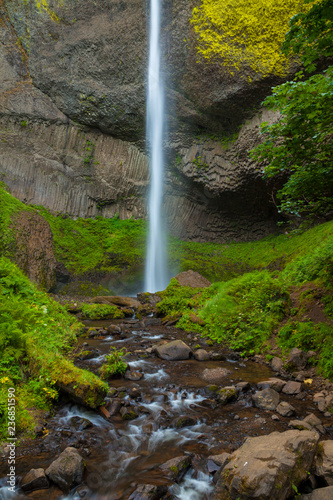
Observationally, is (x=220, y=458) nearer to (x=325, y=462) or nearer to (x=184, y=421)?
(x=184, y=421)

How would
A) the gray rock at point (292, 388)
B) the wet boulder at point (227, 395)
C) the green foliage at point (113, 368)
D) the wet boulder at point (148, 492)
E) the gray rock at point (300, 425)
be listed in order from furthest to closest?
1. the green foliage at point (113, 368)
2. the gray rock at point (292, 388)
3. the wet boulder at point (227, 395)
4. the gray rock at point (300, 425)
5. the wet boulder at point (148, 492)

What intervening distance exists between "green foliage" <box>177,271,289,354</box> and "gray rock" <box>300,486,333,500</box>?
373 centimetres

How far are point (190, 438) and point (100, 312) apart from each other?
666cm

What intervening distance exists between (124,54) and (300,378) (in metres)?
24.0

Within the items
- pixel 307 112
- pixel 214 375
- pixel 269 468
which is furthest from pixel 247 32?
pixel 269 468

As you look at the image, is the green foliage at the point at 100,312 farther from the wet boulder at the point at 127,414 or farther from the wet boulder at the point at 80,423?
the wet boulder at the point at 80,423

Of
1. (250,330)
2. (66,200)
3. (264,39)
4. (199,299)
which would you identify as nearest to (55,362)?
(250,330)

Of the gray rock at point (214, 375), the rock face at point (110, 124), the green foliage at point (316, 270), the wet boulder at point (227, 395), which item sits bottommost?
the gray rock at point (214, 375)

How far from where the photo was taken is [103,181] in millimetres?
23266

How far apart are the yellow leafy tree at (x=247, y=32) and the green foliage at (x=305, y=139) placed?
16.4m

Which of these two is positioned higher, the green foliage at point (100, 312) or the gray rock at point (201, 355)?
the gray rock at point (201, 355)

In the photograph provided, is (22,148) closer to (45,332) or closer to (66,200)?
(66,200)

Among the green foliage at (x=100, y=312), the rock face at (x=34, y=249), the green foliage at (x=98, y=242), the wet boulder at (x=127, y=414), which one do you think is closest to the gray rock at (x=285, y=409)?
the wet boulder at (x=127, y=414)

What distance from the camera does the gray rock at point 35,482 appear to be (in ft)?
7.98
